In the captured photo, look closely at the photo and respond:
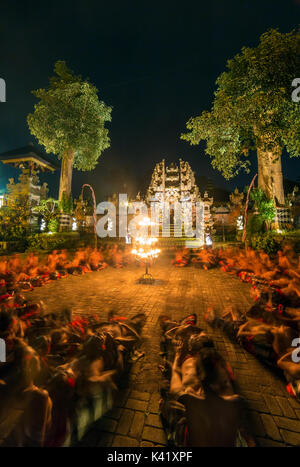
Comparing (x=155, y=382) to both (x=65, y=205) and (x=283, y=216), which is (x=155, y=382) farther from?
(x=65, y=205)

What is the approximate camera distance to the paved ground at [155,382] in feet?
5.49

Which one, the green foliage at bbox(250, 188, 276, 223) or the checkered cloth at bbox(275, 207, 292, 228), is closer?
the green foliage at bbox(250, 188, 276, 223)

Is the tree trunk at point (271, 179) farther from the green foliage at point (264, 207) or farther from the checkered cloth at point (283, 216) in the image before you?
the checkered cloth at point (283, 216)

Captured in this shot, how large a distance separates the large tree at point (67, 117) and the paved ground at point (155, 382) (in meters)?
16.7

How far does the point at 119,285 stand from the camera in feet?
22.0

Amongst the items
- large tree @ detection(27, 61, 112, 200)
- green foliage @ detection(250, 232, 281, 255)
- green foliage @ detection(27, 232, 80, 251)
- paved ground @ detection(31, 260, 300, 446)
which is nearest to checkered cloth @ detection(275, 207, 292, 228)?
green foliage @ detection(250, 232, 281, 255)

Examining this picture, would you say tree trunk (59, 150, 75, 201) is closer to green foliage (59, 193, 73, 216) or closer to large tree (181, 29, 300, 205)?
green foliage (59, 193, 73, 216)

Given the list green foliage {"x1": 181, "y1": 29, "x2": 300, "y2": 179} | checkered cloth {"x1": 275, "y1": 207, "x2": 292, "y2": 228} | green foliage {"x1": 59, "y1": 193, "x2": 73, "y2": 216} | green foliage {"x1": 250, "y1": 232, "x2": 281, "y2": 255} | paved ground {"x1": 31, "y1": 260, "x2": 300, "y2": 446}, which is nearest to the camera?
paved ground {"x1": 31, "y1": 260, "x2": 300, "y2": 446}

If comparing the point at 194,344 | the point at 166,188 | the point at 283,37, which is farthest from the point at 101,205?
the point at 194,344

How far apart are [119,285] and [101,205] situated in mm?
28944

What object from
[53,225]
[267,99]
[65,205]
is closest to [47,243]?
[53,225]

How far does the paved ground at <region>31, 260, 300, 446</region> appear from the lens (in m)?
1.67

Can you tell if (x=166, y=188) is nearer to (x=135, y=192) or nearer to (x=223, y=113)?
(x=135, y=192)

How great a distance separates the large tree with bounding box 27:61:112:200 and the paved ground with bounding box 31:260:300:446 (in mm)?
16729
